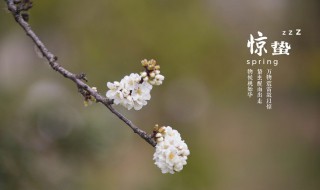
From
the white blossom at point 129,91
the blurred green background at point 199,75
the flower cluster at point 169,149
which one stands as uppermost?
the blurred green background at point 199,75

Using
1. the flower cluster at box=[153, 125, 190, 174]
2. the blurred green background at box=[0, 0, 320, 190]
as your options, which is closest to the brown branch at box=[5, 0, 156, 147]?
the flower cluster at box=[153, 125, 190, 174]

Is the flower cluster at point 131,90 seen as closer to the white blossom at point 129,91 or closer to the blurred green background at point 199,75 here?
the white blossom at point 129,91

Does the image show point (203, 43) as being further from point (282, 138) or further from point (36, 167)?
point (36, 167)

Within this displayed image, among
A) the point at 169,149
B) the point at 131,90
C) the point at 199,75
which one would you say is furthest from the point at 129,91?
the point at 199,75

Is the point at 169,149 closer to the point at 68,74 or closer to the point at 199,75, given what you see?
the point at 68,74

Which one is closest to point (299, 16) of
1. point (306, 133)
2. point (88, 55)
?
point (306, 133)

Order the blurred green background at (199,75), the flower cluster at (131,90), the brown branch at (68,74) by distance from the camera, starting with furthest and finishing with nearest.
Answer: the blurred green background at (199,75) → the flower cluster at (131,90) → the brown branch at (68,74)

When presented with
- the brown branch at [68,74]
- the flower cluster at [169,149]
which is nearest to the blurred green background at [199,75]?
the flower cluster at [169,149]
